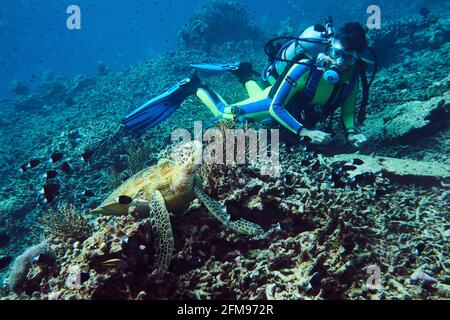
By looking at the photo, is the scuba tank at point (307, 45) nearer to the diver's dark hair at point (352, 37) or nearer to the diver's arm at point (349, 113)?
the diver's dark hair at point (352, 37)

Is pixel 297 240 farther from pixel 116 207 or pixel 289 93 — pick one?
pixel 289 93

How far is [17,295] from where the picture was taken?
3.58 meters

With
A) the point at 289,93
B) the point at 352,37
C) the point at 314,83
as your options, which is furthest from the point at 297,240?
the point at 352,37

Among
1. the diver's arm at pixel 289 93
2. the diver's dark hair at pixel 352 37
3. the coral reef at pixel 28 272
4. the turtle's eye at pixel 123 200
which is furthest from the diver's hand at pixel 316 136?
the coral reef at pixel 28 272

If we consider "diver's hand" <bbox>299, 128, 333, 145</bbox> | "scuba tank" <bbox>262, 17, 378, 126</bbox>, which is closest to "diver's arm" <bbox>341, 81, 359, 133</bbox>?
"scuba tank" <bbox>262, 17, 378, 126</bbox>

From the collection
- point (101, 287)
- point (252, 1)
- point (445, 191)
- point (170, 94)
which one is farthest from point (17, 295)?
point (252, 1)

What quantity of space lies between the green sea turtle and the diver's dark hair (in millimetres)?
3403

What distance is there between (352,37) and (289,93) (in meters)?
1.44

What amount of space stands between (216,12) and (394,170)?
1979 centimetres

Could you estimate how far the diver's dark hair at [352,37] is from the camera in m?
4.85

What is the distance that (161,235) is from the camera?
307 centimetres

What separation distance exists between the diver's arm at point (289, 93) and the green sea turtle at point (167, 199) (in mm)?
2602

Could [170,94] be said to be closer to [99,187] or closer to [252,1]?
[99,187]

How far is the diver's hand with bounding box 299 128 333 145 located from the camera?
17.0 feet
